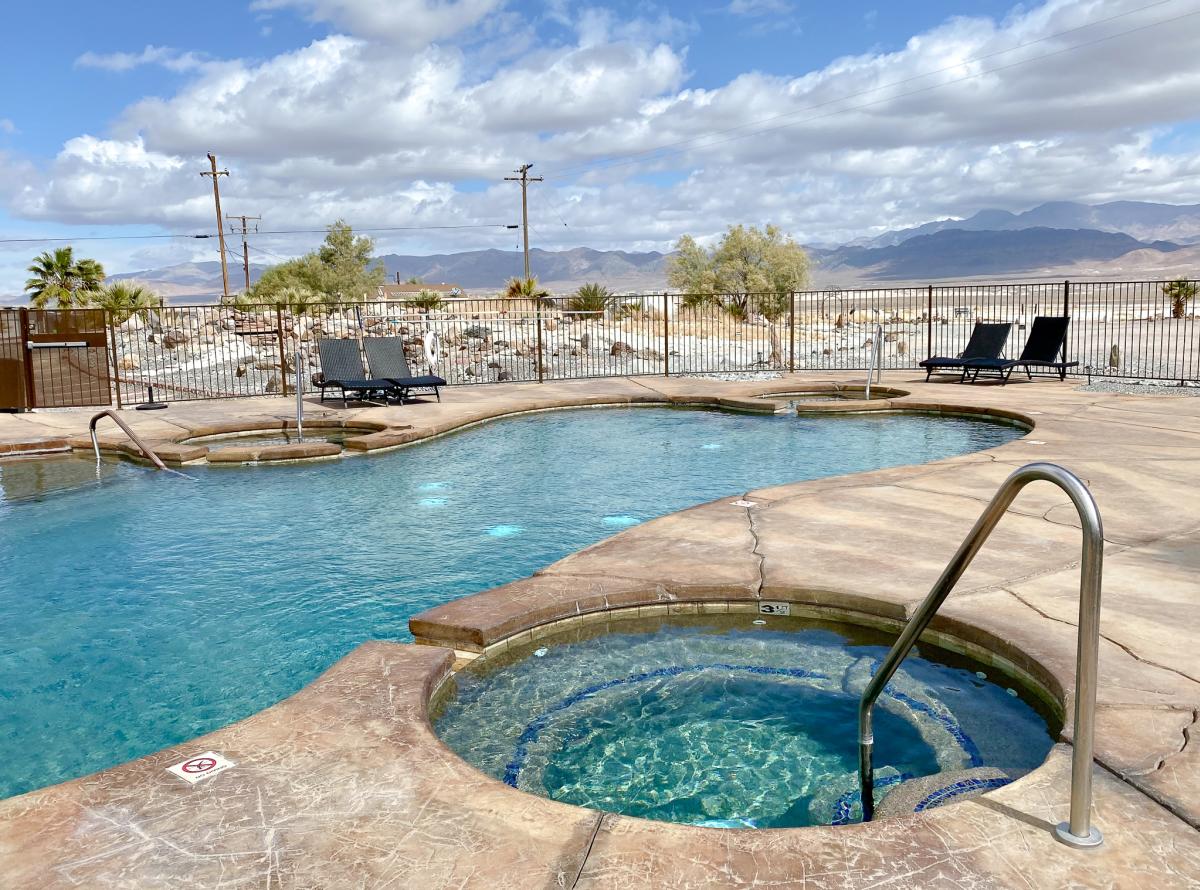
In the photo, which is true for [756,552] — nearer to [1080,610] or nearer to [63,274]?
[1080,610]

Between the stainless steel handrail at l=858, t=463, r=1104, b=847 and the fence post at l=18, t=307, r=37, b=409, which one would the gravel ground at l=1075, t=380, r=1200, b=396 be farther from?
the fence post at l=18, t=307, r=37, b=409

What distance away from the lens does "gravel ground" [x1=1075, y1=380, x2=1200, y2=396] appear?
1286 centimetres

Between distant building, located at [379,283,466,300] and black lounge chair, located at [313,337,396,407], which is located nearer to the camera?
black lounge chair, located at [313,337,396,407]

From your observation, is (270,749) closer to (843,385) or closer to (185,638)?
(185,638)

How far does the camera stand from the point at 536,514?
25.0ft

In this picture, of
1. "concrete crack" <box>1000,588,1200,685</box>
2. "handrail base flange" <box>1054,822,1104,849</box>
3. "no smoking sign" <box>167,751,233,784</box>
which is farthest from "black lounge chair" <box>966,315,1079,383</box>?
"no smoking sign" <box>167,751,233,784</box>

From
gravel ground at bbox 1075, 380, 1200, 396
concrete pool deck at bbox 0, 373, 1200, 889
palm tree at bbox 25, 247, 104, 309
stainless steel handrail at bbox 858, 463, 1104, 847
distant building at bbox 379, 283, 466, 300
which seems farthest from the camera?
distant building at bbox 379, 283, 466, 300

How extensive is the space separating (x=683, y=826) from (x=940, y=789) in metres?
1.14

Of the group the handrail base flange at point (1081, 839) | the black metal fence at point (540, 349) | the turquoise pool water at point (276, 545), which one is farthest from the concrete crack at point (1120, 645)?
the black metal fence at point (540, 349)

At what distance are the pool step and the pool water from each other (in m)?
0.09

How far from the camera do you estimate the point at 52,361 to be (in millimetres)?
13523

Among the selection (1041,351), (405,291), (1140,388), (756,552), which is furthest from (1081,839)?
(405,291)

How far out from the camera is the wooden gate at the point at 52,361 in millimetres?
13289

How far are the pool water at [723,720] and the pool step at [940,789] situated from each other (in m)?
0.09
